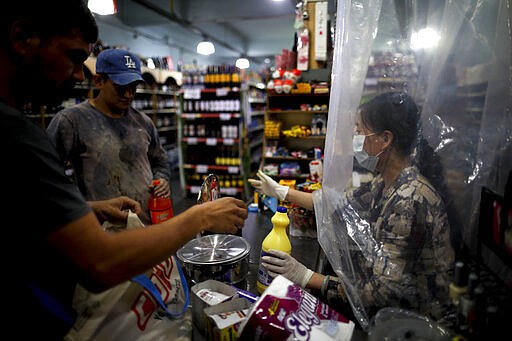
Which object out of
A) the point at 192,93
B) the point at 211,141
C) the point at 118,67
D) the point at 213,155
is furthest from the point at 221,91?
the point at 118,67

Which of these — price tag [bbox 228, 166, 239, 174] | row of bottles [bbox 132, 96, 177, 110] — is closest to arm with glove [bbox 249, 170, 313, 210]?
price tag [bbox 228, 166, 239, 174]

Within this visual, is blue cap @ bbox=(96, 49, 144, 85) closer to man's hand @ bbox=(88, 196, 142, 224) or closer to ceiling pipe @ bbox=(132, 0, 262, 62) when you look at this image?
man's hand @ bbox=(88, 196, 142, 224)

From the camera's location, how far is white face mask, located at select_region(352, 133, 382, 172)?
1.22 m

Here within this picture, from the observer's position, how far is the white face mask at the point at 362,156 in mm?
1217

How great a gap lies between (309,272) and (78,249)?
91 cm

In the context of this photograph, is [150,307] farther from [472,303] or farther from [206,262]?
[472,303]

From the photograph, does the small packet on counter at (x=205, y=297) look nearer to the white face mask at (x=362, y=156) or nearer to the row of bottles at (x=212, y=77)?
the white face mask at (x=362, y=156)

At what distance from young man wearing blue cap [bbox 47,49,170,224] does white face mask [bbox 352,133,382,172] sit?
1.39 metres

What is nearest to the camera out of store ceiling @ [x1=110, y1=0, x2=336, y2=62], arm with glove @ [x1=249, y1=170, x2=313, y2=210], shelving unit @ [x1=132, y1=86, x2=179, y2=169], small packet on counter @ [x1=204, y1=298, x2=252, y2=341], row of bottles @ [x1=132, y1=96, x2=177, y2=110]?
small packet on counter @ [x1=204, y1=298, x2=252, y2=341]

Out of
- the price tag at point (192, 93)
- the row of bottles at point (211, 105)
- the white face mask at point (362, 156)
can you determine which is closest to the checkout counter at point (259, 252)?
the white face mask at point (362, 156)

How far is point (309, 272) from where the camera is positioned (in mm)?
1317

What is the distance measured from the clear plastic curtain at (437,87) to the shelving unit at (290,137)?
2.49 metres

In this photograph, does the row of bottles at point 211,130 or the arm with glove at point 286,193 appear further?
the row of bottles at point 211,130

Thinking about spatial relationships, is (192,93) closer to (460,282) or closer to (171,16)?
(171,16)
